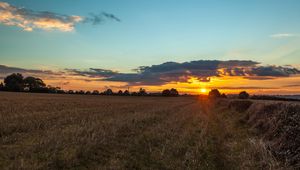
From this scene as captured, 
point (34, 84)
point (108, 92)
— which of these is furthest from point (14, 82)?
point (108, 92)

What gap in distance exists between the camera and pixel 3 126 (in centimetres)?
1736

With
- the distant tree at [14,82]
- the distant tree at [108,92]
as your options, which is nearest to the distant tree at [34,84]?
the distant tree at [14,82]

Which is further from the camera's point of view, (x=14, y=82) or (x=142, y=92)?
(x=142, y=92)

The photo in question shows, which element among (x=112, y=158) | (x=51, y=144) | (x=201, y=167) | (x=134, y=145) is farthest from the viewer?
(x=134, y=145)

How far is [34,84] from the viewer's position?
14612 centimetres

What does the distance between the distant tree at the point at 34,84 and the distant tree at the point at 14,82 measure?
2.76 meters

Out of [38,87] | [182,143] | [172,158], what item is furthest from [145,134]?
[38,87]

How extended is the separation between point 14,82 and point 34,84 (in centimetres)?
897

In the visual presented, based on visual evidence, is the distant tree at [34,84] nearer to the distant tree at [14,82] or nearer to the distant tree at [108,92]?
the distant tree at [14,82]

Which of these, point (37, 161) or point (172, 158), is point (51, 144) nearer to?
point (37, 161)

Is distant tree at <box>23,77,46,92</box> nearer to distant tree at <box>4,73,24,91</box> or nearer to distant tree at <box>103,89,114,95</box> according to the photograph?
distant tree at <box>4,73,24,91</box>

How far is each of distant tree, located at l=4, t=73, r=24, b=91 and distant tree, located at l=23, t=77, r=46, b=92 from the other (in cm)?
276

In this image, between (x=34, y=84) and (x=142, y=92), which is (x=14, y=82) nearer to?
(x=34, y=84)

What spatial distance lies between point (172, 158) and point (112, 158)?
2209mm
